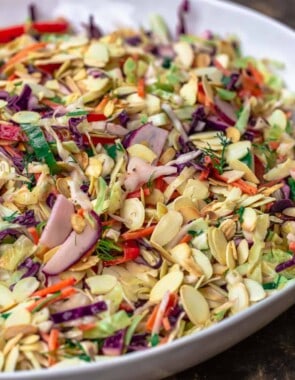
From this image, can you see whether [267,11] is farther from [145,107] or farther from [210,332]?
[210,332]

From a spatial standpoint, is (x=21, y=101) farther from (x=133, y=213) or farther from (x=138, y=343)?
(x=138, y=343)

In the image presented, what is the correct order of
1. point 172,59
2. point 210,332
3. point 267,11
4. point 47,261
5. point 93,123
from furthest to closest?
1. point 267,11
2. point 172,59
3. point 93,123
4. point 47,261
5. point 210,332

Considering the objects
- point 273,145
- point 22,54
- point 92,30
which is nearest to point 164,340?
point 273,145

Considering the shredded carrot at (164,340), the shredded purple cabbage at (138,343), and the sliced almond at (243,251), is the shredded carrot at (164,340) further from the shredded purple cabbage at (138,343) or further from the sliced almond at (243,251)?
the sliced almond at (243,251)

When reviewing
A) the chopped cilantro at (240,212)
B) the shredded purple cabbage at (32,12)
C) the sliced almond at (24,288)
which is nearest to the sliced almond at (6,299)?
the sliced almond at (24,288)

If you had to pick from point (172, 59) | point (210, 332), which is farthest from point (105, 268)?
point (172, 59)

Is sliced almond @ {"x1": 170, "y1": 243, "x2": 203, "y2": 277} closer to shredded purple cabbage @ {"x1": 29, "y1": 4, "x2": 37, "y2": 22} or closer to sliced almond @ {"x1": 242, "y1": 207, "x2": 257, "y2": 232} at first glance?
sliced almond @ {"x1": 242, "y1": 207, "x2": 257, "y2": 232}
